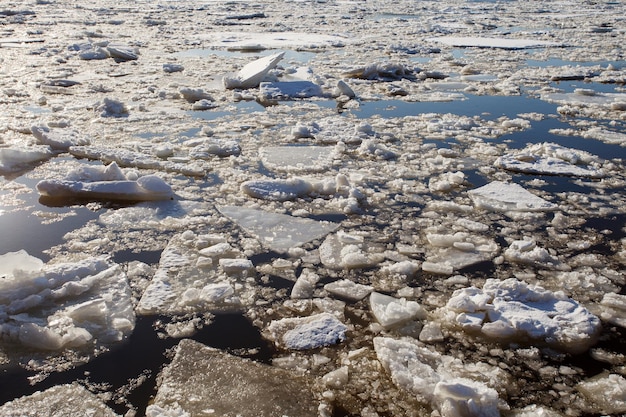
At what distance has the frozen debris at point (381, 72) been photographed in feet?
21.9

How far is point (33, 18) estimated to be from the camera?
44.2 feet

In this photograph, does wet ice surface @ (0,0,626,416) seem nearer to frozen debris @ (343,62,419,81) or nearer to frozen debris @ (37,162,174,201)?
frozen debris @ (37,162,174,201)

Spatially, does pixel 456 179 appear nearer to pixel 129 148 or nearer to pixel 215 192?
pixel 215 192

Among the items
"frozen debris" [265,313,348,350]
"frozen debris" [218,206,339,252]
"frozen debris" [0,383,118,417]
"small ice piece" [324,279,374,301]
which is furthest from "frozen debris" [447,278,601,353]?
"frozen debris" [0,383,118,417]

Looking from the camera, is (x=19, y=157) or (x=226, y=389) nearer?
(x=226, y=389)

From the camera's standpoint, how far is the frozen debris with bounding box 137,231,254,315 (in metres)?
2.11

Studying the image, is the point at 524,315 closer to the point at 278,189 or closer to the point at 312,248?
the point at 312,248

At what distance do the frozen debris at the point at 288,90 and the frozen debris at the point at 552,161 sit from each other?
Result: 2.55 m

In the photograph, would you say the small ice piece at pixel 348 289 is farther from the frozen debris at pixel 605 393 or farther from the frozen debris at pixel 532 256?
the frozen debris at pixel 605 393

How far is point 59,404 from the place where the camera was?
1.60 metres

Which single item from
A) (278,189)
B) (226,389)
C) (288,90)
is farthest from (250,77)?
(226,389)

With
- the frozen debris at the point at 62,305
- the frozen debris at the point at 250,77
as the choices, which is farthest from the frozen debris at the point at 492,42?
the frozen debris at the point at 62,305

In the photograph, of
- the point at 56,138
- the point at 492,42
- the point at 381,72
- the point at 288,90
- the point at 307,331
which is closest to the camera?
the point at 307,331

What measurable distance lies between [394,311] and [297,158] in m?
1.97
